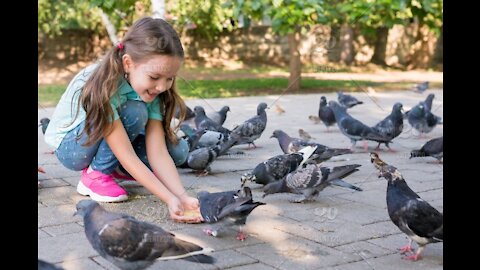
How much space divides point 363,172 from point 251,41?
1265cm

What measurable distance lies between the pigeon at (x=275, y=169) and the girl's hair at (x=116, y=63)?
2.65 feet

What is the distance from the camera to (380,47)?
19031mm

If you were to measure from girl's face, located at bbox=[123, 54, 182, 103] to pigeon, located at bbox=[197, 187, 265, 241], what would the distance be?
56cm

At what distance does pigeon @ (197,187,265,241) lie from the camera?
3.21 meters

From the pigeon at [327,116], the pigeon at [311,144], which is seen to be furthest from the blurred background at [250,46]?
the pigeon at [311,144]

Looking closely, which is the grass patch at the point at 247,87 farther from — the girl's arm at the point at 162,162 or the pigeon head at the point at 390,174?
the pigeon head at the point at 390,174

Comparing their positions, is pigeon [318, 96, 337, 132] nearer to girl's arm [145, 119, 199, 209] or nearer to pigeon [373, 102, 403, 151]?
pigeon [373, 102, 403, 151]

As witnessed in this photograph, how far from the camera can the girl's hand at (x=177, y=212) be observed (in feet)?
10.9

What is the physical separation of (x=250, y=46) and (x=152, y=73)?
14.6m

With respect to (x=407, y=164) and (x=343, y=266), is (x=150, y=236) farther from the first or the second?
(x=407, y=164)

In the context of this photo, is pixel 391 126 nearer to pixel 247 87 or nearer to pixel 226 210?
pixel 226 210

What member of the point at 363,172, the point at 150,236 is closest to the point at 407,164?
the point at 363,172

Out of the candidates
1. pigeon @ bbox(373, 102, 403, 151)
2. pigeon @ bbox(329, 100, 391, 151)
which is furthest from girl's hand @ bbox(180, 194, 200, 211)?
pigeon @ bbox(373, 102, 403, 151)

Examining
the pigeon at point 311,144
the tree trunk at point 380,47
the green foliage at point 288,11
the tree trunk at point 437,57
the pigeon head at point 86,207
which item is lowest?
the tree trunk at point 437,57
